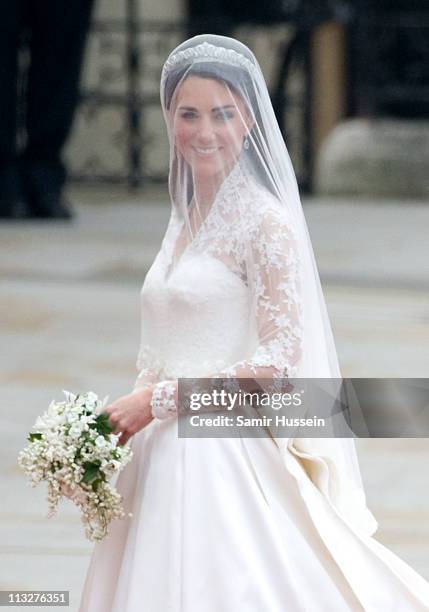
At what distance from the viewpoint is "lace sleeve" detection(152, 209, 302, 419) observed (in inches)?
137

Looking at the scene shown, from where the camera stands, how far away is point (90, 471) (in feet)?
11.4

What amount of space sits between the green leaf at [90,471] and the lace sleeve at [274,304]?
193 mm

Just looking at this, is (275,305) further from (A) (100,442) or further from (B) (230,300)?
(A) (100,442)

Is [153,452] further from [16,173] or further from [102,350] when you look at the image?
[16,173]

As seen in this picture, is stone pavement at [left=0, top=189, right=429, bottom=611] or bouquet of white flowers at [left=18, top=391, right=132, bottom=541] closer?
bouquet of white flowers at [left=18, top=391, right=132, bottom=541]

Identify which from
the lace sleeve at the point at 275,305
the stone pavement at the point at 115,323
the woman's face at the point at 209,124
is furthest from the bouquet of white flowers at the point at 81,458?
the stone pavement at the point at 115,323

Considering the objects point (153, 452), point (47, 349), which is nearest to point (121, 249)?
point (47, 349)

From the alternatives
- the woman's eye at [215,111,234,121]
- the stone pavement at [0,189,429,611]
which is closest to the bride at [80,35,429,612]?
the woman's eye at [215,111,234,121]

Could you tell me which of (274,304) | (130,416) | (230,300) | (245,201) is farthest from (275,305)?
(130,416)

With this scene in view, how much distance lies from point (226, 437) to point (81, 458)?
0.34 m

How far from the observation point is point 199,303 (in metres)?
3.59

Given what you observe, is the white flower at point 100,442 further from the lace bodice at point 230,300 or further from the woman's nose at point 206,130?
the woman's nose at point 206,130

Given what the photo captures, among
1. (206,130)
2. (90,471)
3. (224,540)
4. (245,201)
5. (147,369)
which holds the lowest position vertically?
(224,540)

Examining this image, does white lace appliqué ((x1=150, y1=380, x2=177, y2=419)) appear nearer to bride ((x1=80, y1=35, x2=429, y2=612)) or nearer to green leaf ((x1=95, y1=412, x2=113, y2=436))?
bride ((x1=80, y1=35, x2=429, y2=612))
